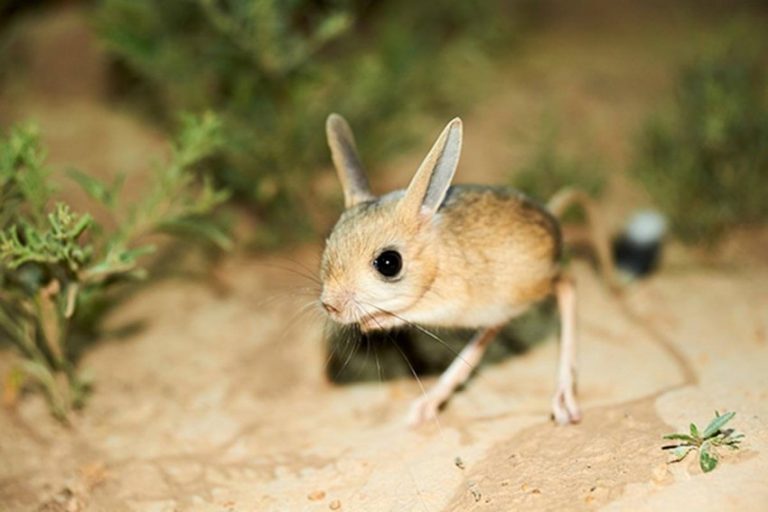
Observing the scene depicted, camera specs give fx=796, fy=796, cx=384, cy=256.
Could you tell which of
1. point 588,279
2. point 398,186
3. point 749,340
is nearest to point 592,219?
point 588,279

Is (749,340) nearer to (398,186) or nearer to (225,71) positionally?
(398,186)

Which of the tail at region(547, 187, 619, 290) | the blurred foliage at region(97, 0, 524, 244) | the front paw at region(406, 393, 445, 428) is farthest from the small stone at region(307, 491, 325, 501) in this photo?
the blurred foliage at region(97, 0, 524, 244)

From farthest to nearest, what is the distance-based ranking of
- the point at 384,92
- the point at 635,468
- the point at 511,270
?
the point at 384,92
the point at 511,270
the point at 635,468

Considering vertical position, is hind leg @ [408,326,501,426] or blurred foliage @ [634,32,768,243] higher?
blurred foliage @ [634,32,768,243]

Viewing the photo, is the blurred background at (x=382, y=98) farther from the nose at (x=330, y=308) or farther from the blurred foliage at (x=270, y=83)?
the nose at (x=330, y=308)

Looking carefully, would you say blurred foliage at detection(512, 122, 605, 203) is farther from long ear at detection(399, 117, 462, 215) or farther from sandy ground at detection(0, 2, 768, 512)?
long ear at detection(399, 117, 462, 215)

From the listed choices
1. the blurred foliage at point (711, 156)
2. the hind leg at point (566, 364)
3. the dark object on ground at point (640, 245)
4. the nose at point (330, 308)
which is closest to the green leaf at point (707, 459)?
the hind leg at point (566, 364)

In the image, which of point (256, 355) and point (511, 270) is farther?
point (256, 355)
